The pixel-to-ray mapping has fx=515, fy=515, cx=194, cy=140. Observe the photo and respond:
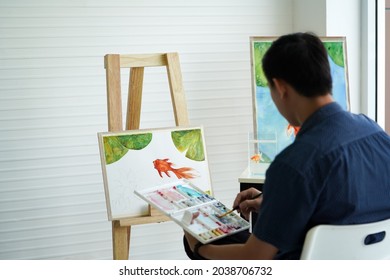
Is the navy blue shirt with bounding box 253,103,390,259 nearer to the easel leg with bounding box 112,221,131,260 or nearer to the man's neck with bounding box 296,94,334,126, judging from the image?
the man's neck with bounding box 296,94,334,126

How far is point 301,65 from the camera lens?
131 centimetres

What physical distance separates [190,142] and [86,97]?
782 millimetres

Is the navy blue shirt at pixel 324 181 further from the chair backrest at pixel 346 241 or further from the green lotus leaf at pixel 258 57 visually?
the green lotus leaf at pixel 258 57

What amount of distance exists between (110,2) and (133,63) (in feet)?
2.07

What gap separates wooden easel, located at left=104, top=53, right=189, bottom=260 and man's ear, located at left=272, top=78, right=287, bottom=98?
1063mm

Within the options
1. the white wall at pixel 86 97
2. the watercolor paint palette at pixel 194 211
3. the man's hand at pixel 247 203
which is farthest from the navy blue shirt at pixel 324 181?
the white wall at pixel 86 97

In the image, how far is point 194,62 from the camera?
302 centimetres

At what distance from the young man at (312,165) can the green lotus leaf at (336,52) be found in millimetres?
1299

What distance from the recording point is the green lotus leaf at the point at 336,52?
2.63 m

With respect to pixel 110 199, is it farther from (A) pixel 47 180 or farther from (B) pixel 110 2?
(B) pixel 110 2

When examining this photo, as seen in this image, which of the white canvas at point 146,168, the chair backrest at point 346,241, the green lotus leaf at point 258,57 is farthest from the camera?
the green lotus leaf at point 258,57

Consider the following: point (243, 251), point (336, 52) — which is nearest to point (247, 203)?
point (243, 251)

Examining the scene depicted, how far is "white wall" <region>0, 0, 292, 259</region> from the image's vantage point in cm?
277
